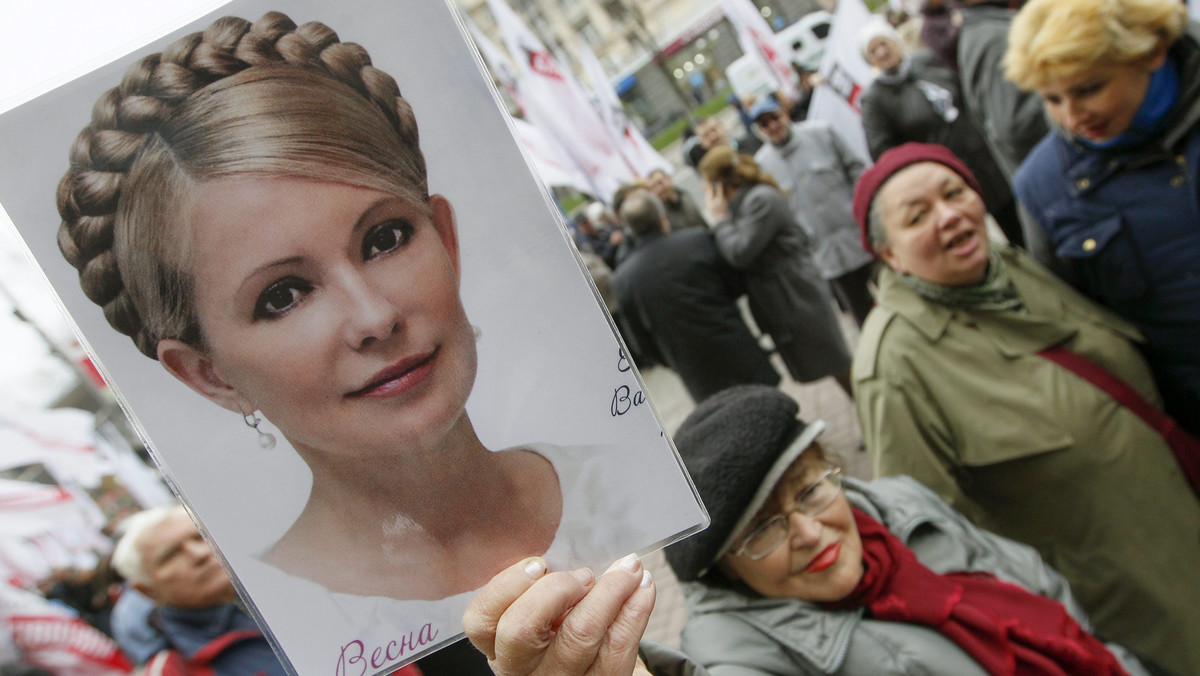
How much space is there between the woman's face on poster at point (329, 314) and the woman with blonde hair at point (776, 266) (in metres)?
3.27

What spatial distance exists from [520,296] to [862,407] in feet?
5.91

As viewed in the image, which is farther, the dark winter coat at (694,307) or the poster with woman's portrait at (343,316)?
the dark winter coat at (694,307)

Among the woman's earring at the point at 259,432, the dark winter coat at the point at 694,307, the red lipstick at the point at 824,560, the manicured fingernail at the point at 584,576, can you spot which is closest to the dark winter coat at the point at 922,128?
the dark winter coat at the point at 694,307

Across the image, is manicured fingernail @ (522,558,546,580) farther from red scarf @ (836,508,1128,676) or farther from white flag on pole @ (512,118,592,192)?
white flag on pole @ (512,118,592,192)

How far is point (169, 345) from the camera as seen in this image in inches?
35.9

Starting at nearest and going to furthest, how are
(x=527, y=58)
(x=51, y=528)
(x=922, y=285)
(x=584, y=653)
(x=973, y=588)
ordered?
(x=584, y=653) < (x=973, y=588) < (x=922, y=285) < (x=51, y=528) < (x=527, y=58)

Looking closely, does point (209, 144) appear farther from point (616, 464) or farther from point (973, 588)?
point (973, 588)

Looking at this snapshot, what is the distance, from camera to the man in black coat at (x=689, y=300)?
4078mm

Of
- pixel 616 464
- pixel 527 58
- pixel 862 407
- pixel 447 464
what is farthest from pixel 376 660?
pixel 527 58

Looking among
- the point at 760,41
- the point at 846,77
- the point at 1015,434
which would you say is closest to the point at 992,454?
the point at 1015,434

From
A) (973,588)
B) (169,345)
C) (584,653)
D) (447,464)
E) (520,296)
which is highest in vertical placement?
(169,345)

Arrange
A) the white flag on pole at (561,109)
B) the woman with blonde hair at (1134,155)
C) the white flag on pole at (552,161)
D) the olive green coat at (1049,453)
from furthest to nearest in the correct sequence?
the white flag on pole at (561,109), the white flag on pole at (552,161), the woman with blonde hair at (1134,155), the olive green coat at (1049,453)

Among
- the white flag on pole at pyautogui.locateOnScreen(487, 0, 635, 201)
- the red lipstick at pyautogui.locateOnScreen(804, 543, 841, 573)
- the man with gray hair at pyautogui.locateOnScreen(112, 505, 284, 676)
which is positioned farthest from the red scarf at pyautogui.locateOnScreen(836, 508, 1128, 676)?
the white flag on pole at pyautogui.locateOnScreen(487, 0, 635, 201)

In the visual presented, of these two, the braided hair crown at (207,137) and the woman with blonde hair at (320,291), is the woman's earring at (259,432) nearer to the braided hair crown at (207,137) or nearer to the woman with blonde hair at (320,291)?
the woman with blonde hair at (320,291)
